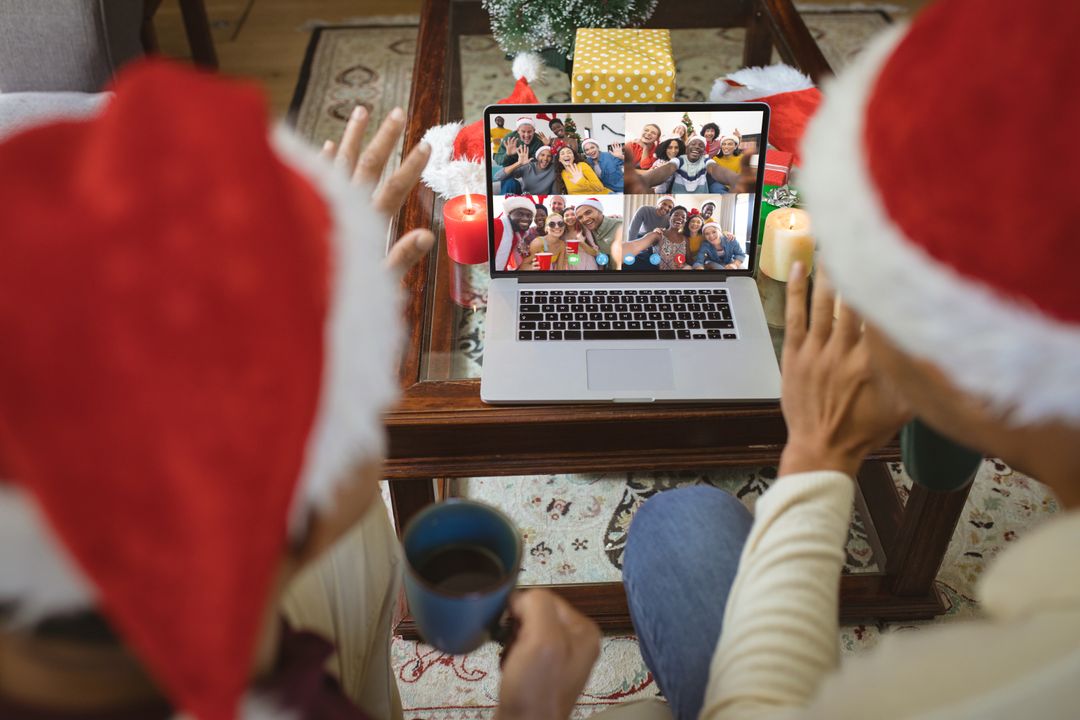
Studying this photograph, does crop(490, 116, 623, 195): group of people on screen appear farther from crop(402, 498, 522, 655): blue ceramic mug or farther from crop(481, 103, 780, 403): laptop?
crop(402, 498, 522, 655): blue ceramic mug

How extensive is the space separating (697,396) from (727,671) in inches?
15.2

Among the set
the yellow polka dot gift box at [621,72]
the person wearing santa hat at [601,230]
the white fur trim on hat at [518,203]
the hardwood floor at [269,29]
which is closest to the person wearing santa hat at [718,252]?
the person wearing santa hat at [601,230]

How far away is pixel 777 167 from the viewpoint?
1.33 m

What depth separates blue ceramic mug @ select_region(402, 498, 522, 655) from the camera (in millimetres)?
640

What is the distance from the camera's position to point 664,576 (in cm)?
Answer: 97

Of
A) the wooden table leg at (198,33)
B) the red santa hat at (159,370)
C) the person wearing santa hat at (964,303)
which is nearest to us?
the red santa hat at (159,370)

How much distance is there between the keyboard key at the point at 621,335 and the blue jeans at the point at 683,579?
0.68ft

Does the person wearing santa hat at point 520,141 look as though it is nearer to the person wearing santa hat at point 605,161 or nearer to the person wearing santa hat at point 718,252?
the person wearing santa hat at point 605,161

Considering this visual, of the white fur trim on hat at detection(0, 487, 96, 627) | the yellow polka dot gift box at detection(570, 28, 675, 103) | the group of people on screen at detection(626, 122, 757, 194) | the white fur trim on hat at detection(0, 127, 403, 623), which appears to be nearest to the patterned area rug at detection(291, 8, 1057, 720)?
the group of people on screen at detection(626, 122, 757, 194)

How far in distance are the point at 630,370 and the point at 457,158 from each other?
1.73 ft

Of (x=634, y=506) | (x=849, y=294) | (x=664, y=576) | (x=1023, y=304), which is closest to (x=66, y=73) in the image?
(x=634, y=506)

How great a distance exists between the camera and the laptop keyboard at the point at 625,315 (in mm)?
1119

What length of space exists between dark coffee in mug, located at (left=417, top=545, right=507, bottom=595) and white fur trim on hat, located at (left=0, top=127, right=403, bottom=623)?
0.22 metres

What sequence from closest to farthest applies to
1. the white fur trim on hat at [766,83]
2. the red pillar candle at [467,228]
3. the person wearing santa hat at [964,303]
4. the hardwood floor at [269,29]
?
the person wearing santa hat at [964,303] < the red pillar candle at [467,228] < the white fur trim on hat at [766,83] < the hardwood floor at [269,29]
